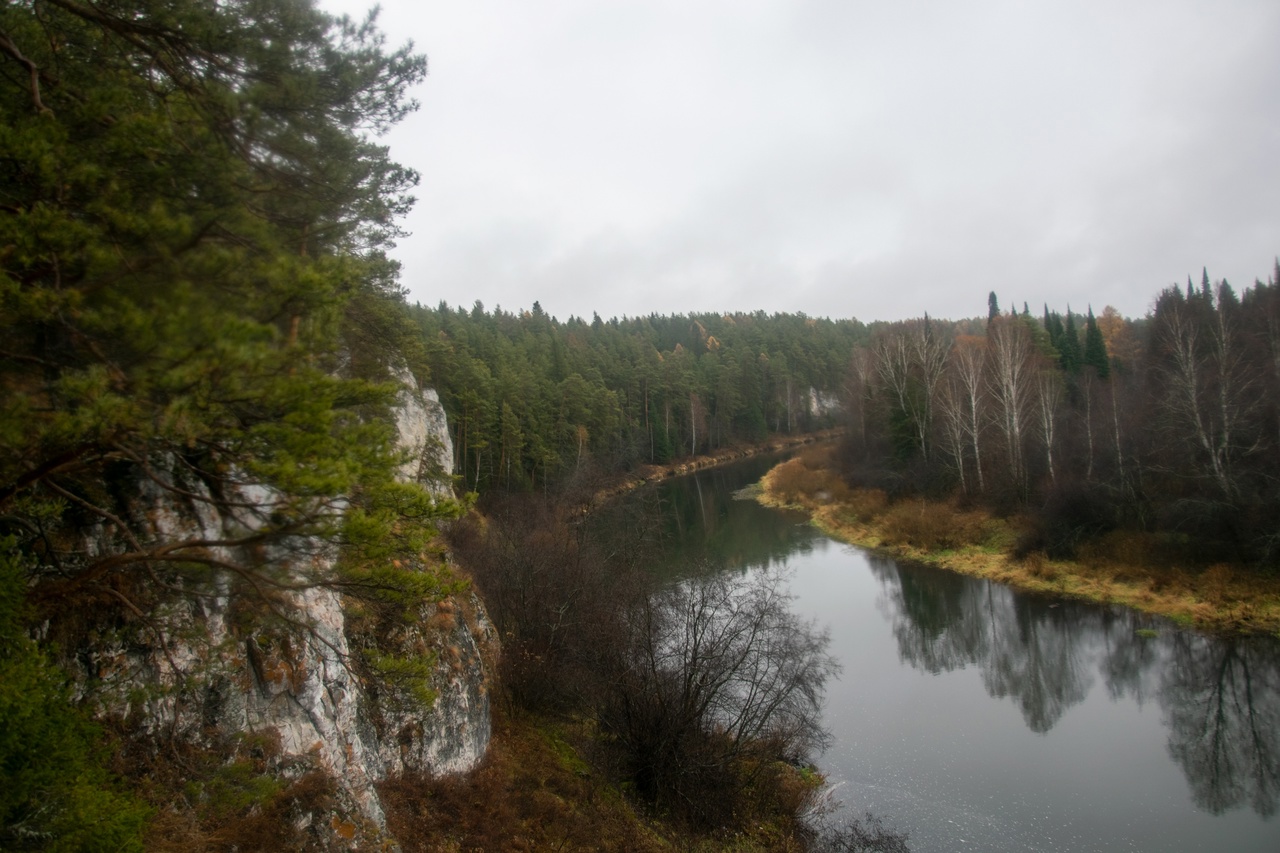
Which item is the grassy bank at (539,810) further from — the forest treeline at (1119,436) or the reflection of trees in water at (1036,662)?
the forest treeline at (1119,436)

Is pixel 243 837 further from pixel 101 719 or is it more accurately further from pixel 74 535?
pixel 74 535

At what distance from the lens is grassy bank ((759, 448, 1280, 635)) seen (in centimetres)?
1762

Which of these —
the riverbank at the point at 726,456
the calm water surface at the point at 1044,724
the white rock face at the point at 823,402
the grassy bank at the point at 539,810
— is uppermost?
the white rock face at the point at 823,402

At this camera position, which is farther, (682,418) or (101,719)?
(682,418)

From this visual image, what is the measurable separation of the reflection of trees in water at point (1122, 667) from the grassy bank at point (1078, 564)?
2.78 ft

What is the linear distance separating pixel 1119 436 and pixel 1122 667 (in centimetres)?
1151

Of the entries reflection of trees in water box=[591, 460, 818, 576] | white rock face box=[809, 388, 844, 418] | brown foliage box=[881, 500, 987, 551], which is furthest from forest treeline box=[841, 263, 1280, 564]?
white rock face box=[809, 388, 844, 418]

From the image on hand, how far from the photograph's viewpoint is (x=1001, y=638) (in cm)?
1881

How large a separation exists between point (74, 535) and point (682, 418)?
58.6 m

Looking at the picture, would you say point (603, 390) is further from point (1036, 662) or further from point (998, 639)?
point (1036, 662)

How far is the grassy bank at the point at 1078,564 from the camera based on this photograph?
17625 mm

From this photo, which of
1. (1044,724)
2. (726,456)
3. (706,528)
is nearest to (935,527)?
(706,528)

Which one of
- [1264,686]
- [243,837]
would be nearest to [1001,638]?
[1264,686]

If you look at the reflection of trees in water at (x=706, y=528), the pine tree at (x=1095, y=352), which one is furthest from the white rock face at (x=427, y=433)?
the pine tree at (x=1095, y=352)
